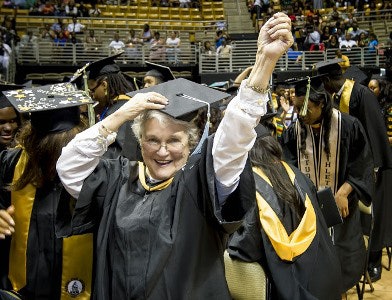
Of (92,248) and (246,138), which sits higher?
(246,138)

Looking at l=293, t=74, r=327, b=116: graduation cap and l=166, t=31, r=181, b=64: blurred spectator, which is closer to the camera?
l=293, t=74, r=327, b=116: graduation cap

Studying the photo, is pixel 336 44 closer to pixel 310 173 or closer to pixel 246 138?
pixel 310 173

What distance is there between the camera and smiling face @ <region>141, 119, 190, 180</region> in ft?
6.54

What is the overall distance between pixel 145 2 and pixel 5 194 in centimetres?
1750

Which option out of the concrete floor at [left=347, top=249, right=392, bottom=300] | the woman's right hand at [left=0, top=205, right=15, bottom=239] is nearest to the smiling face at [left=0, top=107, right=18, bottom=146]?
the woman's right hand at [left=0, top=205, right=15, bottom=239]

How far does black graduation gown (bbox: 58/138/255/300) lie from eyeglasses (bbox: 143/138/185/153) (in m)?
0.08

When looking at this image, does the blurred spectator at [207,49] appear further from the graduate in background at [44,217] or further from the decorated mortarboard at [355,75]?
the graduate in background at [44,217]

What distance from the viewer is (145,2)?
63.2 feet

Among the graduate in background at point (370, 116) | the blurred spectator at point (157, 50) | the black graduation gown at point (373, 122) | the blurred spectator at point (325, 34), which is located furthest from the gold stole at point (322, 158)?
the blurred spectator at point (325, 34)

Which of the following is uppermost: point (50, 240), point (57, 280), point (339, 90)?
point (339, 90)

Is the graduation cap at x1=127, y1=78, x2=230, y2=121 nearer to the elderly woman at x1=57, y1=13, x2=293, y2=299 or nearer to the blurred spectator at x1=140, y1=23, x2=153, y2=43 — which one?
the elderly woman at x1=57, y1=13, x2=293, y2=299

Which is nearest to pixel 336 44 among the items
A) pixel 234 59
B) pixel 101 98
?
pixel 234 59

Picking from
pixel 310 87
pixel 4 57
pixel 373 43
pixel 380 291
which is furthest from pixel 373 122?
pixel 373 43

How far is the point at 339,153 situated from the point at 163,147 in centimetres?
235
